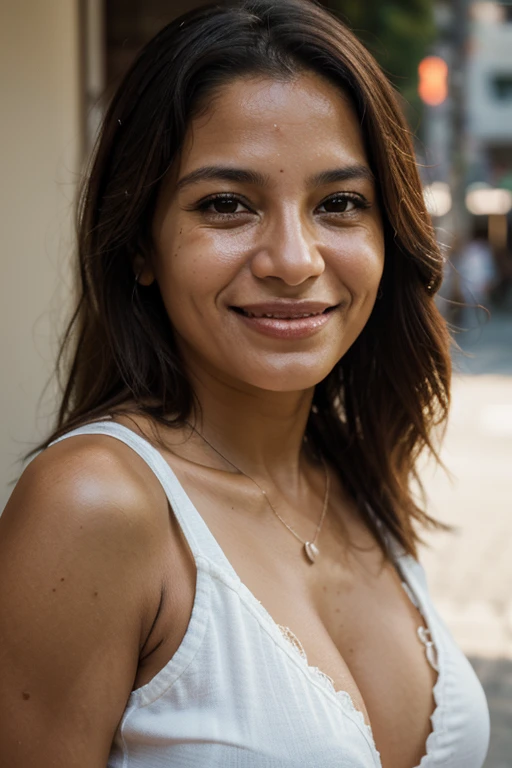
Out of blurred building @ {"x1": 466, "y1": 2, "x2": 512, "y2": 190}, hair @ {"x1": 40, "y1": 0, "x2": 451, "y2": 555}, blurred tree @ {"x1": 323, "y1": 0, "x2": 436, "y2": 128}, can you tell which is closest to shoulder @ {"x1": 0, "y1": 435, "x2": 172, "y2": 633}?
hair @ {"x1": 40, "y1": 0, "x2": 451, "y2": 555}

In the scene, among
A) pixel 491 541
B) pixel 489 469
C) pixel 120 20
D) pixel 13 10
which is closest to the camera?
pixel 13 10

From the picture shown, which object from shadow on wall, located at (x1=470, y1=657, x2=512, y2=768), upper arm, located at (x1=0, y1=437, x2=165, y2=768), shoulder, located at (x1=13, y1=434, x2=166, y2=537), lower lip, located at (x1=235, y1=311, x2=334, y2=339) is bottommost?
shadow on wall, located at (x1=470, y1=657, x2=512, y2=768)

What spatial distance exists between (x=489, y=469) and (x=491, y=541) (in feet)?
6.72

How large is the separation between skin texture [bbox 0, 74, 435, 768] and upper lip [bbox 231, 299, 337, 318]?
0.02 metres

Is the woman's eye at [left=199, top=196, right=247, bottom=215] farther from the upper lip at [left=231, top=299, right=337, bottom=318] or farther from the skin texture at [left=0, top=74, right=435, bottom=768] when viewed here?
the upper lip at [left=231, top=299, right=337, bottom=318]

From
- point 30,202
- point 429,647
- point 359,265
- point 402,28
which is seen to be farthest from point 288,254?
point 402,28

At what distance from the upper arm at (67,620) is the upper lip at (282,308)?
17.5 inches

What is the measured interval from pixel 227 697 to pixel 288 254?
72cm

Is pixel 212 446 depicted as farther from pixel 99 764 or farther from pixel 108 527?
pixel 99 764

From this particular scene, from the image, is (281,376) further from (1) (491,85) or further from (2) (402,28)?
(1) (491,85)

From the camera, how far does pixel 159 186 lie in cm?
177

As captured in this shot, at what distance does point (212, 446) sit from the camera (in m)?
1.88

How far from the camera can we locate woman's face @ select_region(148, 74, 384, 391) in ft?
5.52

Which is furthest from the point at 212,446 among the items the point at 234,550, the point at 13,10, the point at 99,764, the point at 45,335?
the point at 13,10
